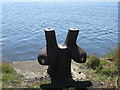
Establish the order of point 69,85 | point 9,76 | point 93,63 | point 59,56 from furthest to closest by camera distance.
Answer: point 93,63 → point 9,76 → point 59,56 → point 69,85

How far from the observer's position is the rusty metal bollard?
555 cm

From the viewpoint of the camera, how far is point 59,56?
220 inches

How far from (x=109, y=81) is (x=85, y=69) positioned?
97 centimetres

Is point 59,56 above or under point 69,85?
above

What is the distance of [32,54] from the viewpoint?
10.9 metres

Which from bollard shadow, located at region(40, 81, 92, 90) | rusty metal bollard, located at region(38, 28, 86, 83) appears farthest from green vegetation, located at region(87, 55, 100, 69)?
bollard shadow, located at region(40, 81, 92, 90)

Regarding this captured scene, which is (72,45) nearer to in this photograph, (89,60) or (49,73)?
(49,73)

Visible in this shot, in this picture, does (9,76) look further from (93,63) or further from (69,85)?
(93,63)

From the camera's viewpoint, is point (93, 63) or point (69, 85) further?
point (93, 63)

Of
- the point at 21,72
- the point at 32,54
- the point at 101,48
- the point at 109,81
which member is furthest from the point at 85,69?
the point at 101,48

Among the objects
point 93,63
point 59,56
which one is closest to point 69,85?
point 59,56

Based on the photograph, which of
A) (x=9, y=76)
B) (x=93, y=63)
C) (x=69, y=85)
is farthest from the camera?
(x=93, y=63)

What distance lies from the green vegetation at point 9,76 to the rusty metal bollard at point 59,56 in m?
0.79

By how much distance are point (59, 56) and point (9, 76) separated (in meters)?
1.39
